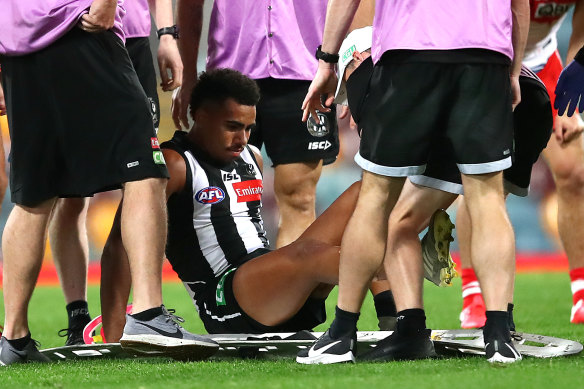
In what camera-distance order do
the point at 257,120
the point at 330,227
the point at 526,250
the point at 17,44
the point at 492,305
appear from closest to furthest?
1. the point at 492,305
2. the point at 17,44
3. the point at 330,227
4. the point at 257,120
5. the point at 526,250

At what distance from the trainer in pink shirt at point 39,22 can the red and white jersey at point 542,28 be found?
9.84 ft

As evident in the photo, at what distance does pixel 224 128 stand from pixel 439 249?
49.4 inches

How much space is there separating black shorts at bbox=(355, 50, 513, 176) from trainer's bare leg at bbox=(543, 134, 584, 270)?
8.71 ft

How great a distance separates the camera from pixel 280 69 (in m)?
5.53

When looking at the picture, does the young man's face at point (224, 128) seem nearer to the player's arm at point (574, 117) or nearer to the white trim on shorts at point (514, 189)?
the white trim on shorts at point (514, 189)

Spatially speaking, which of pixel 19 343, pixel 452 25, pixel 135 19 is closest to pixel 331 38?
pixel 452 25

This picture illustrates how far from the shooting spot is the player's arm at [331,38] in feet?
13.3

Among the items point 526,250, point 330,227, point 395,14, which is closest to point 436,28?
point 395,14

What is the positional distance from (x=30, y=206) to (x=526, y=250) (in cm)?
859

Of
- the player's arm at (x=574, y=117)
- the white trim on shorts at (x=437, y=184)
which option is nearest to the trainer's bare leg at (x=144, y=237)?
the white trim on shorts at (x=437, y=184)

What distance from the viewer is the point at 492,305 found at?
3.67 metres

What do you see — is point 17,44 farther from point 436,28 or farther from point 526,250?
point 526,250

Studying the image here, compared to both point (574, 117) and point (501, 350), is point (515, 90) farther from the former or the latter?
point (574, 117)

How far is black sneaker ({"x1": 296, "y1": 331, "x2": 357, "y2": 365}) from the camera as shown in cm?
380
